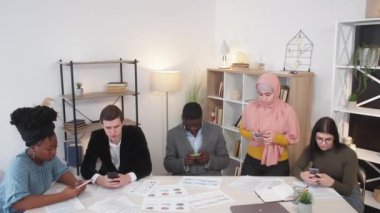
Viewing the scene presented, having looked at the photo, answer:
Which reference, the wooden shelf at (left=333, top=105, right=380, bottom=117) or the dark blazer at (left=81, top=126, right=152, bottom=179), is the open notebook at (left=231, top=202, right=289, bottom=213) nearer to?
the dark blazer at (left=81, top=126, right=152, bottom=179)

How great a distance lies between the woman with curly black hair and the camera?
1.84m

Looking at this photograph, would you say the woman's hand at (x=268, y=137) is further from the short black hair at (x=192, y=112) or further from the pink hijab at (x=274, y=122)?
the short black hair at (x=192, y=112)

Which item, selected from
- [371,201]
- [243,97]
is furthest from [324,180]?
[243,97]

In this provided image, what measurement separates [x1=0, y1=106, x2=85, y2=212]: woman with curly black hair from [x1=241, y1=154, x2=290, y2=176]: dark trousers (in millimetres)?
1467

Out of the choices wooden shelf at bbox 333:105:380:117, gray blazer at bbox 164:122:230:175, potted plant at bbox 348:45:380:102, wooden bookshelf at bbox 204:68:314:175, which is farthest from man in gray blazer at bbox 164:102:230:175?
potted plant at bbox 348:45:380:102

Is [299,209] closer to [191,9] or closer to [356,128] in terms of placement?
[356,128]

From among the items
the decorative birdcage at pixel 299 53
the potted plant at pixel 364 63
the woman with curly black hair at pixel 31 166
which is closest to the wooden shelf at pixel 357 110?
the potted plant at pixel 364 63

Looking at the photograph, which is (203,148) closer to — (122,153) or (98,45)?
(122,153)

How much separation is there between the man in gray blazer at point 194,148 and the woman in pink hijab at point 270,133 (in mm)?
271

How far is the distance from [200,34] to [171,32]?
1.52 ft

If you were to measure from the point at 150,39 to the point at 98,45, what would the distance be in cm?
68

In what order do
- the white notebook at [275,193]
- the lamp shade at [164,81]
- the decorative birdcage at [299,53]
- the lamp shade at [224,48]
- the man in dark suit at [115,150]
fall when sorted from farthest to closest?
the lamp shade at [224,48] < the lamp shade at [164,81] < the decorative birdcage at [299,53] < the man in dark suit at [115,150] < the white notebook at [275,193]

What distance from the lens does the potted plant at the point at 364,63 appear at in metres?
2.80

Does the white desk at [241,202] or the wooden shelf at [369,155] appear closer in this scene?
the white desk at [241,202]
